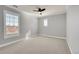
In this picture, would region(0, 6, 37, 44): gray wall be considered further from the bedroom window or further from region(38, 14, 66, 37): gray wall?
region(38, 14, 66, 37): gray wall

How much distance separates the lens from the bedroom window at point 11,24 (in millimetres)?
5223

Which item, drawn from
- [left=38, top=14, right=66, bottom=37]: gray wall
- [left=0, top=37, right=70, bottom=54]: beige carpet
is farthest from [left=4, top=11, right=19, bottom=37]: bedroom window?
[left=38, top=14, right=66, bottom=37]: gray wall

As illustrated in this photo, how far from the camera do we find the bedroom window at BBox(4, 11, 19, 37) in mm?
5223

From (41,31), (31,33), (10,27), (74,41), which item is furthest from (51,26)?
(74,41)

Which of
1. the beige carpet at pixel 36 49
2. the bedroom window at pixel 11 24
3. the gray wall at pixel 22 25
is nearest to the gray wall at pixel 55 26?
the gray wall at pixel 22 25

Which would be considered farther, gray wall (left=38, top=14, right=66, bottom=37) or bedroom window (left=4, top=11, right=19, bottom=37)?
gray wall (left=38, top=14, right=66, bottom=37)

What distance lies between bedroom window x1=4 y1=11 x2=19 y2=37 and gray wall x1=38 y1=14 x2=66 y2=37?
4035mm

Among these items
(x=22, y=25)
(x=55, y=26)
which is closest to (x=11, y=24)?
(x=22, y=25)

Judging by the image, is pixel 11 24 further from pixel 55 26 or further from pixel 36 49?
pixel 55 26

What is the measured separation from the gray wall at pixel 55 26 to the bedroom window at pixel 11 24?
4.03 meters

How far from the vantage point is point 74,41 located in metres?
3.13

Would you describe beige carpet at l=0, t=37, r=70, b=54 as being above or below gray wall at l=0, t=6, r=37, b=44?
below
